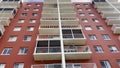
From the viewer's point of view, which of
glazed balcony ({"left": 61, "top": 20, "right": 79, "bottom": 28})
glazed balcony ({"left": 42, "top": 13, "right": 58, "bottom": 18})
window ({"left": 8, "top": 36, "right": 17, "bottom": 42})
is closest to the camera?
window ({"left": 8, "top": 36, "right": 17, "bottom": 42})

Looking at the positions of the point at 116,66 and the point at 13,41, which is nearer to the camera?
the point at 116,66

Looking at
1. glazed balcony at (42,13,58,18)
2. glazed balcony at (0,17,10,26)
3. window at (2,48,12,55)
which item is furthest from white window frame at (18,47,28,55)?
glazed balcony at (42,13,58,18)

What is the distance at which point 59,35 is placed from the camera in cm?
2422

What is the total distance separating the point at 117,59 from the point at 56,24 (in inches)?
431

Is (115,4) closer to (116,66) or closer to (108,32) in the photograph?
(108,32)

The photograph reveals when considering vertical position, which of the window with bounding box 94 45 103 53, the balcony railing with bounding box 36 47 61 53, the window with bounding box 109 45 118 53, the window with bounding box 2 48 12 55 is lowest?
the window with bounding box 109 45 118 53

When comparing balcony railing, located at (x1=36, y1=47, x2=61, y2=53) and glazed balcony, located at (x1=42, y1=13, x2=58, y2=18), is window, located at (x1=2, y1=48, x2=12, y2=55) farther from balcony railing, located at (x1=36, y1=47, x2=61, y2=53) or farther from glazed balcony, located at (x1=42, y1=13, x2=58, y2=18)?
glazed balcony, located at (x1=42, y1=13, x2=58, y2=18)

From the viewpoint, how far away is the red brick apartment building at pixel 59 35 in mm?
19906

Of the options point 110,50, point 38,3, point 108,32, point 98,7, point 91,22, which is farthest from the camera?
point 38,3

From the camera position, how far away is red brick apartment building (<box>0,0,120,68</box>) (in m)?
19.9

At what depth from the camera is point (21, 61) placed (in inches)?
806

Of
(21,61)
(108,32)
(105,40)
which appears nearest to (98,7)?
(108,32)

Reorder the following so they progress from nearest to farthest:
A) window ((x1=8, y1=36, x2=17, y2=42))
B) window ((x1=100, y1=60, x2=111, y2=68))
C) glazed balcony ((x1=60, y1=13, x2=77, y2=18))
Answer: window ((x1=100, y1=60, x2=111, y2=68))
window ((x1=8, y1=36, x2=17, y2=42))
glazed balcony ((x1=60, y1=13, x2=77, y2=18))

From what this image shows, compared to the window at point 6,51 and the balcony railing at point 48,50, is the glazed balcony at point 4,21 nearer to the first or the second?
the window at point 6,51
